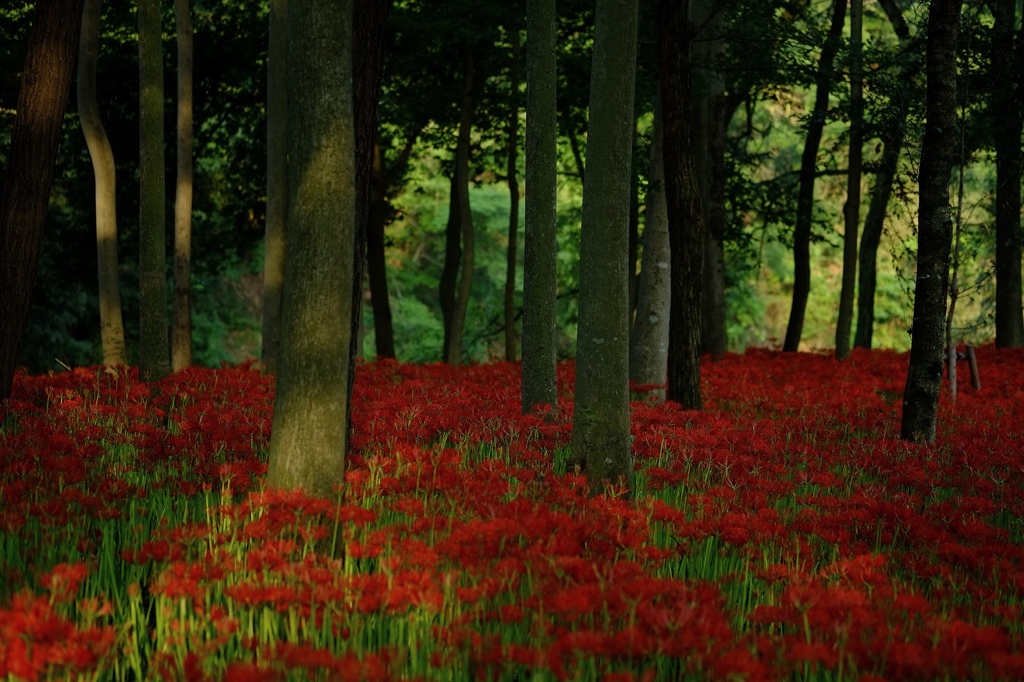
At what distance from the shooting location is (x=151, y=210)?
452 inches

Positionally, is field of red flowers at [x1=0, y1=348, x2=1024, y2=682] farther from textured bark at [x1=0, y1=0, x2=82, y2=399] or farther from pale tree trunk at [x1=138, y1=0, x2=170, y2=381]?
pale tree trunk at [x1=138, y1=0, x2=170, y2=381]

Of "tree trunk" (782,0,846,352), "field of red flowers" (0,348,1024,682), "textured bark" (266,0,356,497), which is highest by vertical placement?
"tree trunk" (782,0,846,352)

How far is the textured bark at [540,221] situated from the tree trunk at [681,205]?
155cm

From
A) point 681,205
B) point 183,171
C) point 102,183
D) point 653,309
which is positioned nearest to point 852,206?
point 653,309

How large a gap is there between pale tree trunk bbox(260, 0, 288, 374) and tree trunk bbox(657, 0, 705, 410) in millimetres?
4881

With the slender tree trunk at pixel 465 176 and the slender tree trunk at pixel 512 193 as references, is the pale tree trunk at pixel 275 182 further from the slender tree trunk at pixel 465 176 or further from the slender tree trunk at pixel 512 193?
the slender tree trunk at pixel 512 193

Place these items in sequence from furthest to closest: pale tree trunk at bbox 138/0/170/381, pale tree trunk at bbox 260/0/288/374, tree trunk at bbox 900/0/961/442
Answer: pale tree trunk at bbox 260/0/288/374
pale tree trunk at bbox 138/0/170/381
tree trunk at bbox 900/0/961/442

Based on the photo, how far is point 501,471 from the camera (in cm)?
662

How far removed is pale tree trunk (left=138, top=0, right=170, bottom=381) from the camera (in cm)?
1155

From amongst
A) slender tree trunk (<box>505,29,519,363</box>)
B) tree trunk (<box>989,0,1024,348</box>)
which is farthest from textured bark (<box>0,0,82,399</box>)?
tree trunk (<box>989,0,1024,348</box>)

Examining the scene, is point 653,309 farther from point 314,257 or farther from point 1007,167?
point 1007,167

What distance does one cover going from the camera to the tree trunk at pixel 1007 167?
54.3ft

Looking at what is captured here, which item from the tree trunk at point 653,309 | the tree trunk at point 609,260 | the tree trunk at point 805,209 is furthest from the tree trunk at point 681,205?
the tree trunk at point 805,209

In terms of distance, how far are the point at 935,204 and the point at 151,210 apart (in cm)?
863
